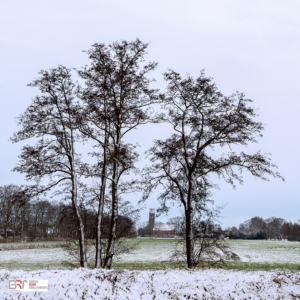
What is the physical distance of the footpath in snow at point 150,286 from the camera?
5746 millimetres

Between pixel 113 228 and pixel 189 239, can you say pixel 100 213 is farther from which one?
pixel 189 239

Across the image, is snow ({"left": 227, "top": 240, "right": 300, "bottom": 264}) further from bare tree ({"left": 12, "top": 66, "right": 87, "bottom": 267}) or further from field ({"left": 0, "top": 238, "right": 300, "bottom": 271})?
bare tree ({"left": 12, "top": 66, "right": 87, "bottom": 267})

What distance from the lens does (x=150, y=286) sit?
6.36 metres

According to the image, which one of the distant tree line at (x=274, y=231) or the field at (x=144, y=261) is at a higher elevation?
the field at (x=144, y=261)


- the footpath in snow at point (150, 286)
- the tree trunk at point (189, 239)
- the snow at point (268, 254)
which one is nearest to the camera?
the footpath in snow at point (150, 286)

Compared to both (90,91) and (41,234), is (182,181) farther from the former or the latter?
(41,234)

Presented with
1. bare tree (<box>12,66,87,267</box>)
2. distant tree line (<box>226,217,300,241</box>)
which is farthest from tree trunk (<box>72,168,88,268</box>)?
distant tree line (<box>226,217,300,241</box>)

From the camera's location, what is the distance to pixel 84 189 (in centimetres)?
1463

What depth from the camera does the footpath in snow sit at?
575 cm

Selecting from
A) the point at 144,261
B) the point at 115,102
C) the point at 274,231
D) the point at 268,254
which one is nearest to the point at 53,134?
the point at 115,102

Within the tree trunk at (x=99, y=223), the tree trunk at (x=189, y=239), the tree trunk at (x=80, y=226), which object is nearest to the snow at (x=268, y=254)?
the tree trunk at (x=189, y=239)

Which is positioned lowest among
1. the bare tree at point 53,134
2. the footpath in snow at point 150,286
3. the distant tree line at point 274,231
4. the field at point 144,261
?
the distant tree line at point 274,231

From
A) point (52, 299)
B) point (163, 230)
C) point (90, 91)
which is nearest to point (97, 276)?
point (52, 299)

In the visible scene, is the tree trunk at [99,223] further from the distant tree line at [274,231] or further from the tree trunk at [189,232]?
the distant tree line at [274,231]
